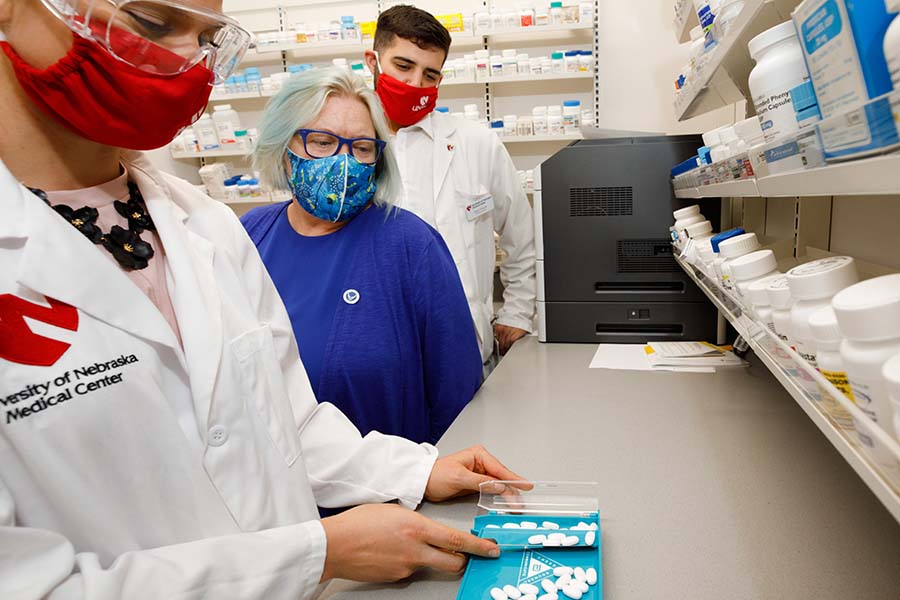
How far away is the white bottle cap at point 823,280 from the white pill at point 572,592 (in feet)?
1.55

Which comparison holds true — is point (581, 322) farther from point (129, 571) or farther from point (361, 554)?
point (129, 571)

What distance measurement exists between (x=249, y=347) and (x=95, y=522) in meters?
0.33

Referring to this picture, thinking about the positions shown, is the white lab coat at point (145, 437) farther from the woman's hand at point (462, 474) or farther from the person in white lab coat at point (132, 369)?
the woman's hand at point (462, 474)

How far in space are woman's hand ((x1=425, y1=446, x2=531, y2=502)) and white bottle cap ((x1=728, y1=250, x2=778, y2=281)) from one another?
20.2 inches

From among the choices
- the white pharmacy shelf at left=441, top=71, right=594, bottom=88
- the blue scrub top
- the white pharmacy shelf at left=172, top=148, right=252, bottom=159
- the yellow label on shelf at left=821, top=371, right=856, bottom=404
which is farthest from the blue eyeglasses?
the white pharmacy shelf at left=172, top=148, right=252, bottom=159

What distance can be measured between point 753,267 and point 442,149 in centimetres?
180

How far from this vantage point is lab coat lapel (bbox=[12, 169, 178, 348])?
2.36 ft

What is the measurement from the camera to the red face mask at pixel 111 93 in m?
0.74

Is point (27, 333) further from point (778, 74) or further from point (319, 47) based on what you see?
point (319, 47)

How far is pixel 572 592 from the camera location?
0.78 m

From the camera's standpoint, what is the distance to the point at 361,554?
0.82 metres

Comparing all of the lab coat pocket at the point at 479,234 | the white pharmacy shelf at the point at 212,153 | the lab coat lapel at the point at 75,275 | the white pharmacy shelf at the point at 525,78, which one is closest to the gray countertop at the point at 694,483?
the lab coat lapel at the point at 75,275

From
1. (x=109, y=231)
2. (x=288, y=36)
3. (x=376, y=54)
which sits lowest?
(x=109, y=231)

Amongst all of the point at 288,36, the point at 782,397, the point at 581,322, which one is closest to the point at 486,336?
the point at 581,322
